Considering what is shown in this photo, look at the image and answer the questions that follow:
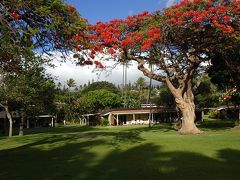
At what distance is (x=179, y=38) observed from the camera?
3183 centimetres

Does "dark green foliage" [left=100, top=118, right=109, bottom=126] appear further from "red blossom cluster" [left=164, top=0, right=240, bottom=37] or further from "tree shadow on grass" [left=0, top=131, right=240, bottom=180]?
"tree shadow on grass" [left=0, top=131, right=240, bottom=180]

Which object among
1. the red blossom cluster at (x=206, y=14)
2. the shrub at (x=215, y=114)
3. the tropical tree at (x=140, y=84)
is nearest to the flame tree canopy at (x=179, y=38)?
the red blossom cluster at (x=206, y=14)

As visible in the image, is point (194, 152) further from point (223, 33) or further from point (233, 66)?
point (233, 66)

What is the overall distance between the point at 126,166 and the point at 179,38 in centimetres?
1727

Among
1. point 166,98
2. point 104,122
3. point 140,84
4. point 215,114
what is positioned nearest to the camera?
point 166,98

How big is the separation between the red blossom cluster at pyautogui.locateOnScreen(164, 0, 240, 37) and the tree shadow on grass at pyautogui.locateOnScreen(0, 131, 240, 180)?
34.9 feet

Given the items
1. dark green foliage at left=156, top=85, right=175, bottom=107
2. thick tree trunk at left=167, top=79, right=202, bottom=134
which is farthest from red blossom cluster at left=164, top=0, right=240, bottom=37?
dark green foliage at left=156, top=85, right=175, bottom=107

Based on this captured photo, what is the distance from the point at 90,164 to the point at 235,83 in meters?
25.8

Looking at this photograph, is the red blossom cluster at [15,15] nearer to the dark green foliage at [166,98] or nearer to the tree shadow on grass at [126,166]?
the tree shadow on grass at [126,166]

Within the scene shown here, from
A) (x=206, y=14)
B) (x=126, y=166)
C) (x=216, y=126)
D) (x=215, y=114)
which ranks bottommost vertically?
(x=126, y=166)

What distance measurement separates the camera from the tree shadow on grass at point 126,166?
13979mm

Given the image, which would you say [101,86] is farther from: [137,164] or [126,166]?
[126,166]

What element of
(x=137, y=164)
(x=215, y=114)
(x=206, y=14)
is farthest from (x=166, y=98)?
(x=137, y=164)

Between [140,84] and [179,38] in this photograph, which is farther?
[140,84]
